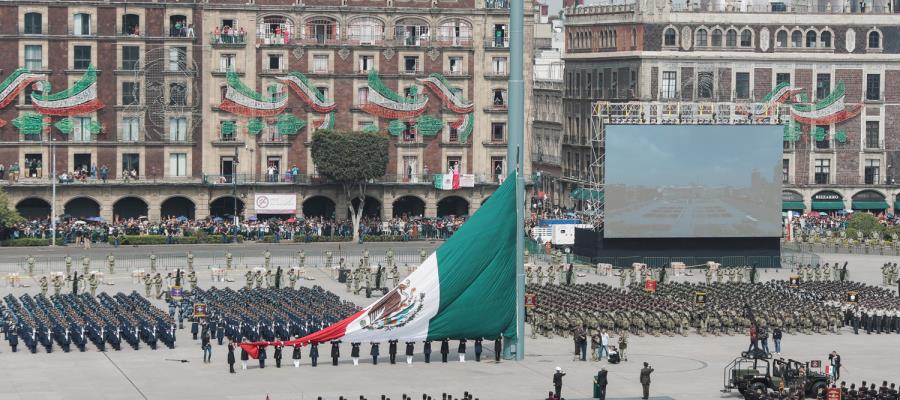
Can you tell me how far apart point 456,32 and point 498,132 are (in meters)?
7.30

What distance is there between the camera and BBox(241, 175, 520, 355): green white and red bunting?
224ft

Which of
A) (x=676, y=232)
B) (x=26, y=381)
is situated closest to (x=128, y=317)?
(x=26, y=381)

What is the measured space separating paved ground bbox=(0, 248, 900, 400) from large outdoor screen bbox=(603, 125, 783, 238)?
24985 mm

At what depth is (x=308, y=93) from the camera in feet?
420

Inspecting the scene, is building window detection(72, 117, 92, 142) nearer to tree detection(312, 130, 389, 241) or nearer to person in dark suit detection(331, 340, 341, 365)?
tree detection(312, 130, 389, 241)

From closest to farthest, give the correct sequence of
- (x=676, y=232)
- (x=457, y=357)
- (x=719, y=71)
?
(x=457, y=357) → (x=676, y=232) → (x=719, y=71)

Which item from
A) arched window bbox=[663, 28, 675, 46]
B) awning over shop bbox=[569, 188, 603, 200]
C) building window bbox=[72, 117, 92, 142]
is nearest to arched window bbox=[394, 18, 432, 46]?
awning over shop bbox=[569, 188, 603, 200]

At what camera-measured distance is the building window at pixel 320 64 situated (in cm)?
12825

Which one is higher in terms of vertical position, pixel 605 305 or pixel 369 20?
pixel 369 20

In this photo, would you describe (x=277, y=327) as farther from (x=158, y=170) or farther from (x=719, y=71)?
(x=719, y=71)

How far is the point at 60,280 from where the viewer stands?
91.4 m

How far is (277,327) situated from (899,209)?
238 feet

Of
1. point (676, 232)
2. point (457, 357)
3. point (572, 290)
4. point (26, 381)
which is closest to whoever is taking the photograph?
point (26, 381)

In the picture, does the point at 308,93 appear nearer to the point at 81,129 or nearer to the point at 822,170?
the point at 81,129
